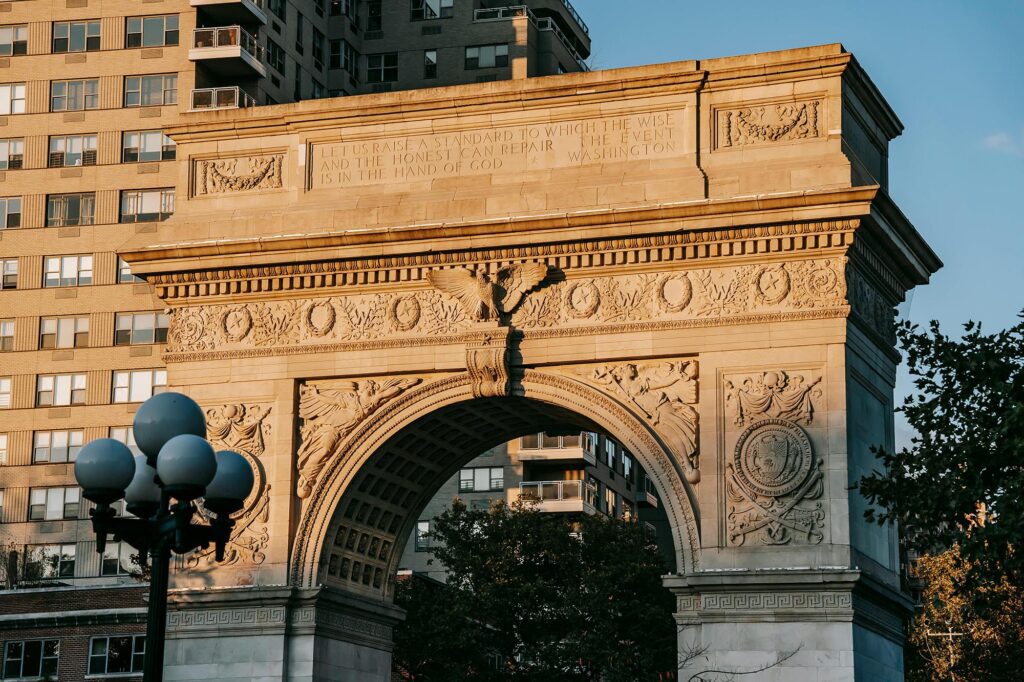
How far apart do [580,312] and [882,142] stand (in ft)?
24.9

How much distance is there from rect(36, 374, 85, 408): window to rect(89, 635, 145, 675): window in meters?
12.1

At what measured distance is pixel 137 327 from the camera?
68.1 m

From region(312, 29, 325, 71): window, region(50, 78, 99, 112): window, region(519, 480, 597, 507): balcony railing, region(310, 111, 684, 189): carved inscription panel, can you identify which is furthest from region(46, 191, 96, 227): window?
region(310, 111, 684, 189): carved inscription panel

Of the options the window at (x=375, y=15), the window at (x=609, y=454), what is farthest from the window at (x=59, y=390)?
the window at (x=609, y=454)

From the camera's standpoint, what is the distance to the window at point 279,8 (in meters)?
73.2

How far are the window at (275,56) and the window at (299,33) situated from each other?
6.35 ft

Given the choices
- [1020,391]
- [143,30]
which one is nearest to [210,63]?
[143,30]

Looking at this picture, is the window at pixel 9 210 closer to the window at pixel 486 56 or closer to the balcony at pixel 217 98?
the balcony at pixel 217 98

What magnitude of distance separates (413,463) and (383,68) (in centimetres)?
4529

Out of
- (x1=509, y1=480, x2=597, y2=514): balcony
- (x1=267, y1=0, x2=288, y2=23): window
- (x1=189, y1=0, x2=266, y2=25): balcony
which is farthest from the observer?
(x1=509, y1=480, x2=597, y2=514): balcony

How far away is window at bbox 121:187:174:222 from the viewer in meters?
68.4

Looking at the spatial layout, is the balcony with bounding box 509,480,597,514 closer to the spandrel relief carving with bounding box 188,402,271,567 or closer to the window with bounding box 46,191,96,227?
the window with bounding box 46,191,96,227

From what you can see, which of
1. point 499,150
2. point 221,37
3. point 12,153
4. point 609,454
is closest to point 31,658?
point 12,153

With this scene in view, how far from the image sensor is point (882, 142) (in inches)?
1497
